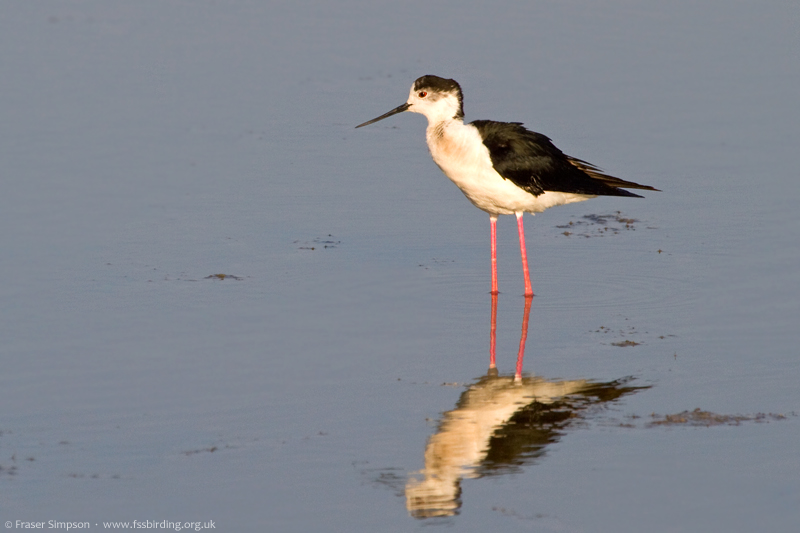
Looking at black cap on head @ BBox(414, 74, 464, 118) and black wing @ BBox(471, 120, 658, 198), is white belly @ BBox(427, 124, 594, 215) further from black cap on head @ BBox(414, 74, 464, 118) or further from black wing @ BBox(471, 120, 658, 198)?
black cap on head @ BBox(414, 74, 464, 118)

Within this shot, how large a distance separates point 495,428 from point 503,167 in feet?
9.45

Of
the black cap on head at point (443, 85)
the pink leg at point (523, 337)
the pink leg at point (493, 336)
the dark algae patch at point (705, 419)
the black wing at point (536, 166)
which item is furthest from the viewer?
the black cap on head at point (443, 85)

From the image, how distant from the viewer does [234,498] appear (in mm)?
5316

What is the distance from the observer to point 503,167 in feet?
27.9

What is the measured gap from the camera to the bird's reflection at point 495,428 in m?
5.45

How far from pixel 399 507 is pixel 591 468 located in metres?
0.98

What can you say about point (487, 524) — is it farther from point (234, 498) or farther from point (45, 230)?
point (45, 230)

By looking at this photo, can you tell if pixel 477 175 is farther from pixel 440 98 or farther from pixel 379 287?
pixel 379 287

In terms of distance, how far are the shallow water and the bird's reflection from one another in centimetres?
2

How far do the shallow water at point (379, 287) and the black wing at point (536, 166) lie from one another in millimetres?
648

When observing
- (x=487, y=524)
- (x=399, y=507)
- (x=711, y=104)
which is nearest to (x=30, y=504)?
(x=399, y=507)

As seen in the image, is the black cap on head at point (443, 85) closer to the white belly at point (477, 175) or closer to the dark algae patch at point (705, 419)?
the white belly at point (477, 175)

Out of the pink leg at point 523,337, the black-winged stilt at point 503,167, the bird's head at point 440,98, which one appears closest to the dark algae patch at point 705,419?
the pink leg at point 523,337

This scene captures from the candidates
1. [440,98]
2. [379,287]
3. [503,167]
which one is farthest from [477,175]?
[379,287]
